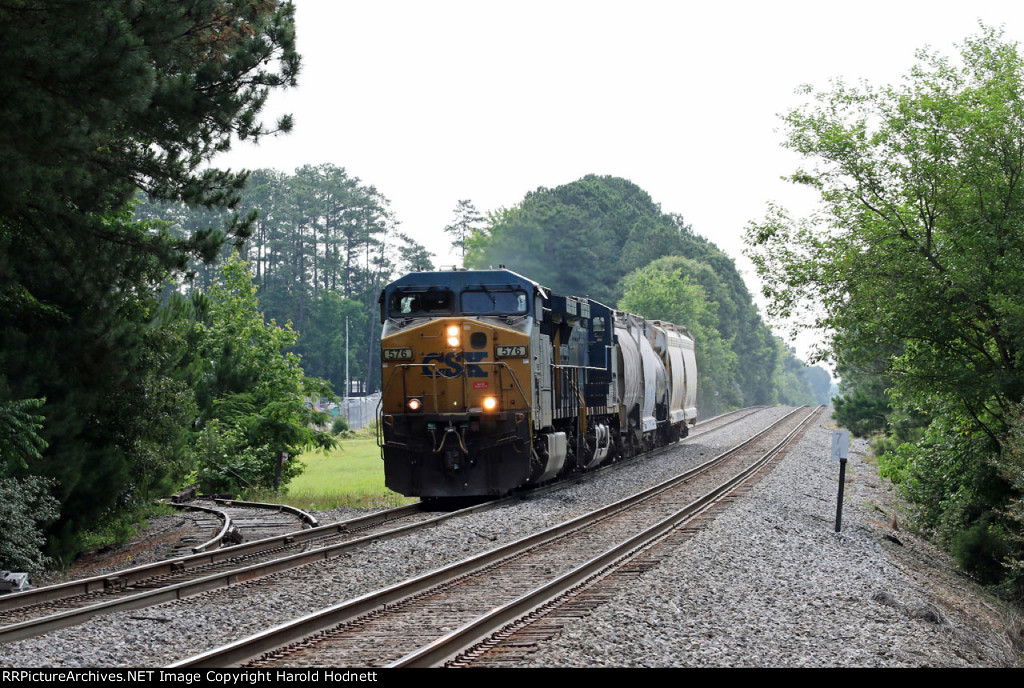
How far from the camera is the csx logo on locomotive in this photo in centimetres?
1741

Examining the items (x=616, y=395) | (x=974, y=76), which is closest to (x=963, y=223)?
(x=974, y=76)

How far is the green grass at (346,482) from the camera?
2173 centimetres

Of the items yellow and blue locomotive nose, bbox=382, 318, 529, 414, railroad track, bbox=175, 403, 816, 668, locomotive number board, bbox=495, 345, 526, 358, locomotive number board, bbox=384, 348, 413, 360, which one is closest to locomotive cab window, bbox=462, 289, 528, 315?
yellow and blue locomotive nose, bbox=382, 318, 529, 414

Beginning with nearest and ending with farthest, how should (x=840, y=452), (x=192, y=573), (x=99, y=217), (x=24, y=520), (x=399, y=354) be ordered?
(x=192, y=573) → (x=24, y=520) → (x=99, y=217) → (x=840, y=452) → (x=399, y=354)

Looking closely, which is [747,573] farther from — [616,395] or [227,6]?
[616,395]

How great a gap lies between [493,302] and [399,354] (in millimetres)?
2019

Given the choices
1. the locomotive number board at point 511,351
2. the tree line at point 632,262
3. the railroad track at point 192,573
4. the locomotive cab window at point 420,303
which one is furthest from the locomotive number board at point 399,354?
the tree line at point 632,262

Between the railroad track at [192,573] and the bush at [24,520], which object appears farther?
the bush at [24,520]

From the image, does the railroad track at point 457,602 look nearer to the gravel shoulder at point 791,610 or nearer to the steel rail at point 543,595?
the steel rail at point 543,595

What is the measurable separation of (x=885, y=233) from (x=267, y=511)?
46.8 feet

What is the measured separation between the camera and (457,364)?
687 inches

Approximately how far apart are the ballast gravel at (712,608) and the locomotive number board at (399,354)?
3.07 m

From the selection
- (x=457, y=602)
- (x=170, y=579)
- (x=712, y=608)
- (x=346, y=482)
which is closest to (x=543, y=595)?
(x=457, y=602)

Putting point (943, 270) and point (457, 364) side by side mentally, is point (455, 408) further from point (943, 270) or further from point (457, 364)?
point (943, 270)
